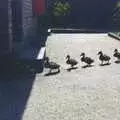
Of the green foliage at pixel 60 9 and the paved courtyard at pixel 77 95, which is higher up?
the paved courtyard at pixel 77 95

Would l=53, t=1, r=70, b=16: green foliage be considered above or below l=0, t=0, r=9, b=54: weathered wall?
below

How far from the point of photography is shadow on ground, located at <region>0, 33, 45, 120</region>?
8992 mm

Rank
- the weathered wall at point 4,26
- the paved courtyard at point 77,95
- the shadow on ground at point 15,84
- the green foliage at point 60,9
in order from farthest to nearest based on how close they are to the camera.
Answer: the green foliage at point 60,9 < the weathered wall at point 4,26 < the shadow on ground at point 15,84 < the paved courtyard at point 77,95

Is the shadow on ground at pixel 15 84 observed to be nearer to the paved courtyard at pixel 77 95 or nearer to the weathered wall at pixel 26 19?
the paved courtyard at pixel 77 95

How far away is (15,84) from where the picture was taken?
11.8 m

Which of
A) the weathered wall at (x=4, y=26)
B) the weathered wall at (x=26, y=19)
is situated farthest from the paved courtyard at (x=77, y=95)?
the weathered wall at (x=26, y=19)

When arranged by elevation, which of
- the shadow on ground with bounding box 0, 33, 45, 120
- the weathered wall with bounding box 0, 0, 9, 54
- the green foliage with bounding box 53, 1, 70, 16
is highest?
the weathered wall with bounding box 0, 0, 9, 54

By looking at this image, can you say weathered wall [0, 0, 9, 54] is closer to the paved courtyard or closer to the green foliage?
the paved courtyard

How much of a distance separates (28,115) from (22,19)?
10.3 metres

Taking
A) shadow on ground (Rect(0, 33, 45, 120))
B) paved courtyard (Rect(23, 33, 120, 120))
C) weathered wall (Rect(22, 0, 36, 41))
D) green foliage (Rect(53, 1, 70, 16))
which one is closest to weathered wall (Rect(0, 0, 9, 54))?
shadow on ground (Rect(0, 33, 45, 120))

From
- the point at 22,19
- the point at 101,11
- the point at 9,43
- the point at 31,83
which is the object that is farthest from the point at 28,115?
the point at 101,11

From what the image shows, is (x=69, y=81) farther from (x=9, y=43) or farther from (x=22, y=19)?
(x=22, y=19)

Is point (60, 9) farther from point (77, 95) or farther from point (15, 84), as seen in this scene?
point (77, 95)

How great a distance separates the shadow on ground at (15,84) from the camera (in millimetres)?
8992
